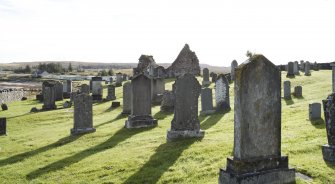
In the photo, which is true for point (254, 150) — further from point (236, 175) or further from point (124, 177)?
point (124, 177)

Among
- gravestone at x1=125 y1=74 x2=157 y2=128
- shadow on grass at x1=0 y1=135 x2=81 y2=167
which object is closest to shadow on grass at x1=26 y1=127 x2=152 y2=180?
gravestone at x1=125 y1=74 x2=157 y2=128

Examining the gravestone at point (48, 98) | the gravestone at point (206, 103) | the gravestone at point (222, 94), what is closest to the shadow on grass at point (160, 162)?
the gravestone at point (206, 103)

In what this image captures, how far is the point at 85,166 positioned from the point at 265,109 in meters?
6.27

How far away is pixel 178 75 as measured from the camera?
14.0 meters

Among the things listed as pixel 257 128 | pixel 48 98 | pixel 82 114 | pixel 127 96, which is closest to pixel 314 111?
pixel 257 128

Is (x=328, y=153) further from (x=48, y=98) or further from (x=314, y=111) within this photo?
(x=48, y=98)

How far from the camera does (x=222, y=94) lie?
22156 mm

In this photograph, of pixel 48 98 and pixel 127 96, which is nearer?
pixel 127 96

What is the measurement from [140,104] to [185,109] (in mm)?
4382

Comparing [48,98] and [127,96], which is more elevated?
[127,96]

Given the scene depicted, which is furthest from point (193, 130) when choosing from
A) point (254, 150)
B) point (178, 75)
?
point (254, 150)

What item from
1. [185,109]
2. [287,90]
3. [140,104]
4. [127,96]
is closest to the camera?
[185,109]

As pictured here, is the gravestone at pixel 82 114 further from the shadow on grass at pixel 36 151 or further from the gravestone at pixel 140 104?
the gravestone at pixel 140 104

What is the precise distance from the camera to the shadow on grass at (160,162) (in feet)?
32.6
